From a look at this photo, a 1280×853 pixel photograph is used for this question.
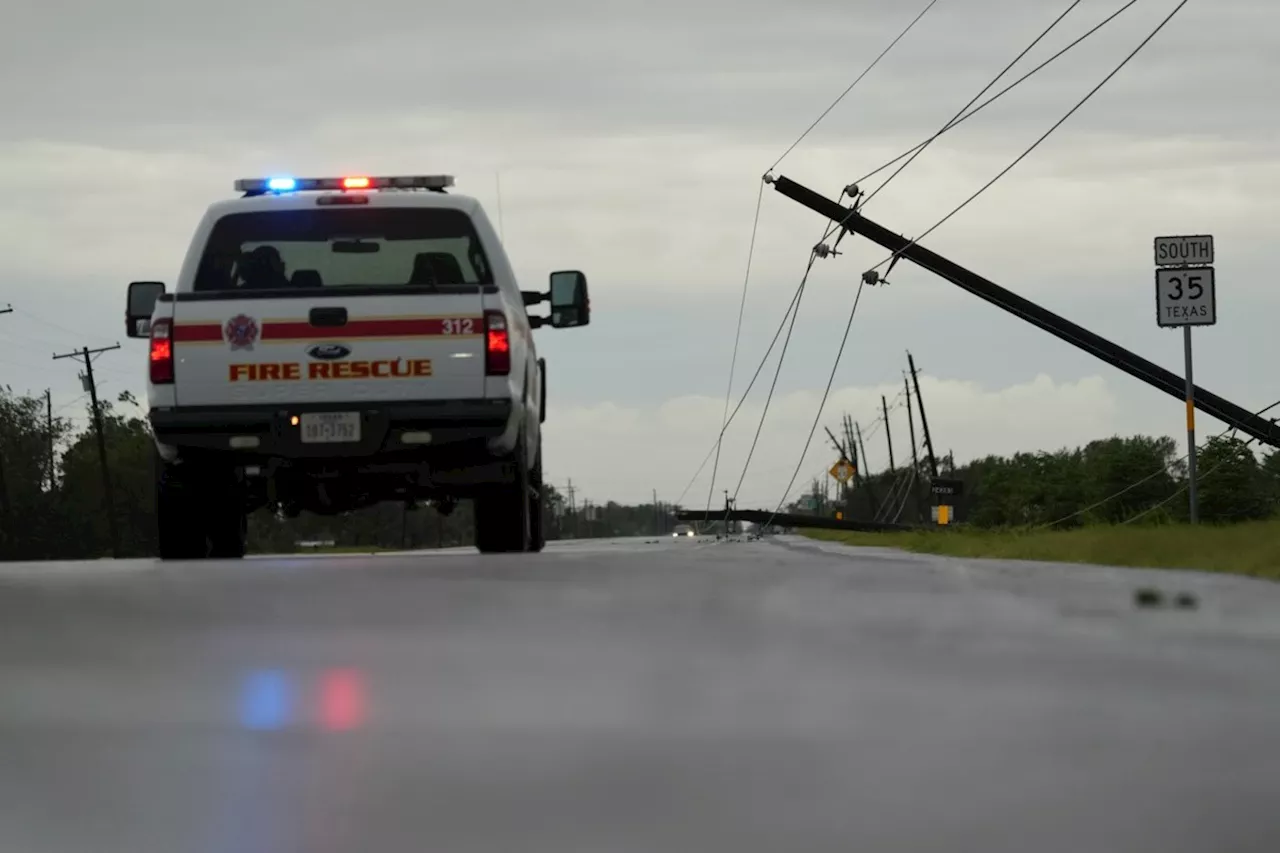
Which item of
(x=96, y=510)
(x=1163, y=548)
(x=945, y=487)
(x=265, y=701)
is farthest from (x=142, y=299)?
(x=96, y=510)

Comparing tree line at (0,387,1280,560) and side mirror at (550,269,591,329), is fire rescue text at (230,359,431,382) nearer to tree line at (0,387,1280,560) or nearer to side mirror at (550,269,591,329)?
side mirror at (550,269,591,329)

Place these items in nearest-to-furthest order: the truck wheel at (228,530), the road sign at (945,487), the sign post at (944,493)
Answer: the truck wheel at (228,530)
the road sign at (945,487)
the sign post at (944,493)

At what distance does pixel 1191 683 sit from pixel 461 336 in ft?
26.0

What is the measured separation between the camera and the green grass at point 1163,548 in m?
12.4

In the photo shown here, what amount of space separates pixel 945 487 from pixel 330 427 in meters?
73.9

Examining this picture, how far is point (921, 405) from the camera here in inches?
3826

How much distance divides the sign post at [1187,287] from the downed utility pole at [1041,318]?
18.2 meters

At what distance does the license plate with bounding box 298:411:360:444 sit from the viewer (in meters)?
12.5

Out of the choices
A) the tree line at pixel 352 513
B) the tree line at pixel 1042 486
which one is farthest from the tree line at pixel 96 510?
the tree line at pixel 1042 486

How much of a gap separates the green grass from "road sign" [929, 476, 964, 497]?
6390 cm

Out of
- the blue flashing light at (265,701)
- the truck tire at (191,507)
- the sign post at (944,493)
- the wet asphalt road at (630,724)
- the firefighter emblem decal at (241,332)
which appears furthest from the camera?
the sign post at (944,493)

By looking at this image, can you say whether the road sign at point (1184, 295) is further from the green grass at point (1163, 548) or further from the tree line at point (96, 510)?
the tree line at point (96, 510)

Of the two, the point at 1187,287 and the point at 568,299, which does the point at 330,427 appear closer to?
the point at 568,299

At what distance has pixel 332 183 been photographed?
13922 mm
